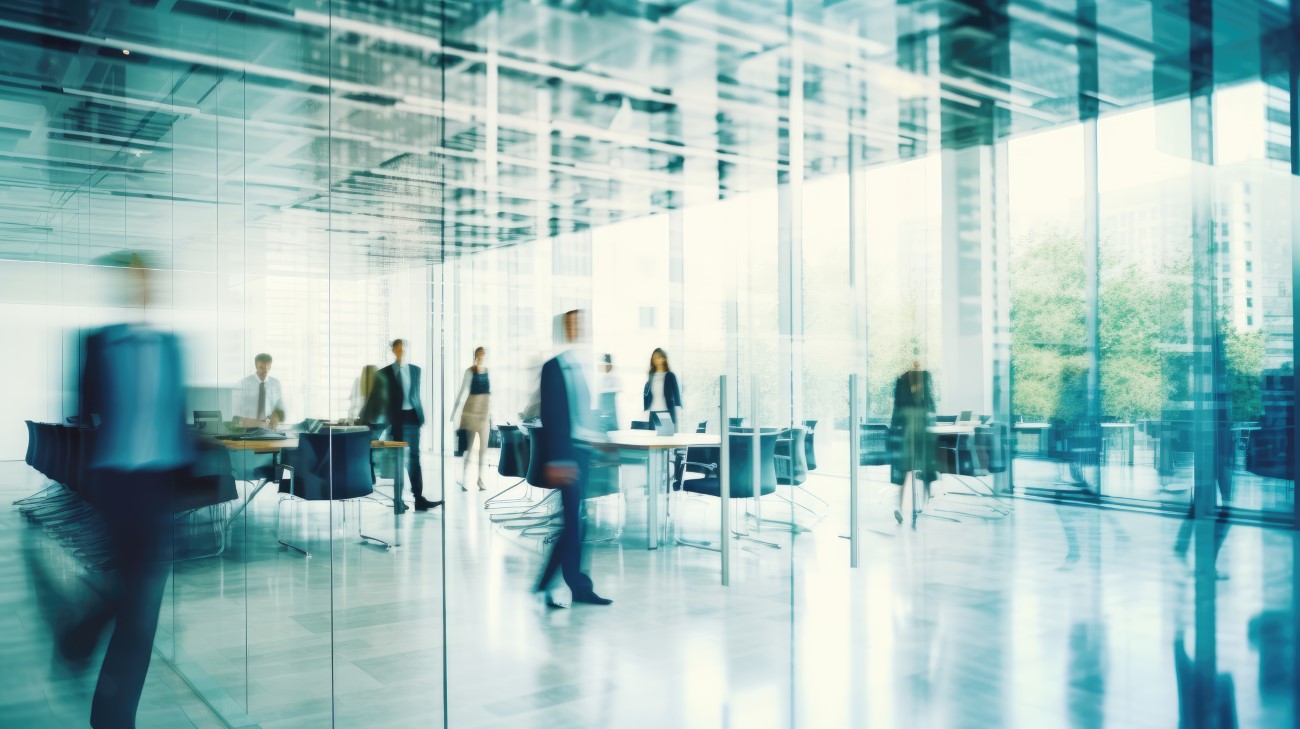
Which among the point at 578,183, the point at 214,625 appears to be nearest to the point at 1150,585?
the point at 578,183

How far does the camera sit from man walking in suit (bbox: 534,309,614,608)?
2943 millimetres

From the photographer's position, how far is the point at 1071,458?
3.88 meters

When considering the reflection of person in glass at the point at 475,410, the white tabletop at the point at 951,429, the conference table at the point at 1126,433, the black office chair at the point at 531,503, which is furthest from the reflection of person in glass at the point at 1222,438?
the reflection of person in glass at the point at 475,410

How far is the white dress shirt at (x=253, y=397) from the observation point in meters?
2.96

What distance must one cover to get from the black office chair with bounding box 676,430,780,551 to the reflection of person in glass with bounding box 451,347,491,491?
1.11 meters

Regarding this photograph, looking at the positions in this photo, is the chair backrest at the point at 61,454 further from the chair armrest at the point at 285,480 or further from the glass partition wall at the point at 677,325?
the chair armrest at the point at 285,480

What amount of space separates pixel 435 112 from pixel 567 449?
1311 mm

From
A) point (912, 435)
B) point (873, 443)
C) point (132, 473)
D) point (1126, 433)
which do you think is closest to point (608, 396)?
point (132, 473)

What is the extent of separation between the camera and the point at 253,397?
9.87 feet

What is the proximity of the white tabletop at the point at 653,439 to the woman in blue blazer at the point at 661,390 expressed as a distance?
8cm

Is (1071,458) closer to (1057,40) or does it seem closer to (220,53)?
(1057,40)

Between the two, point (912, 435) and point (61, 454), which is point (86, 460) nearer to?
point (61, 454)

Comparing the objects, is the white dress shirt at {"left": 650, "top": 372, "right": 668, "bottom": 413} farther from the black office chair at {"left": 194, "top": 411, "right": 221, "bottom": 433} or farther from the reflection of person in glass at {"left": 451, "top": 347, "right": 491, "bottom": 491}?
the black office chair at {"left": 194, "top": 411, "right": 221, "bottom": 433}

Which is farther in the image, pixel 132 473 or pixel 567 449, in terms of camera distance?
pixel 567 449
